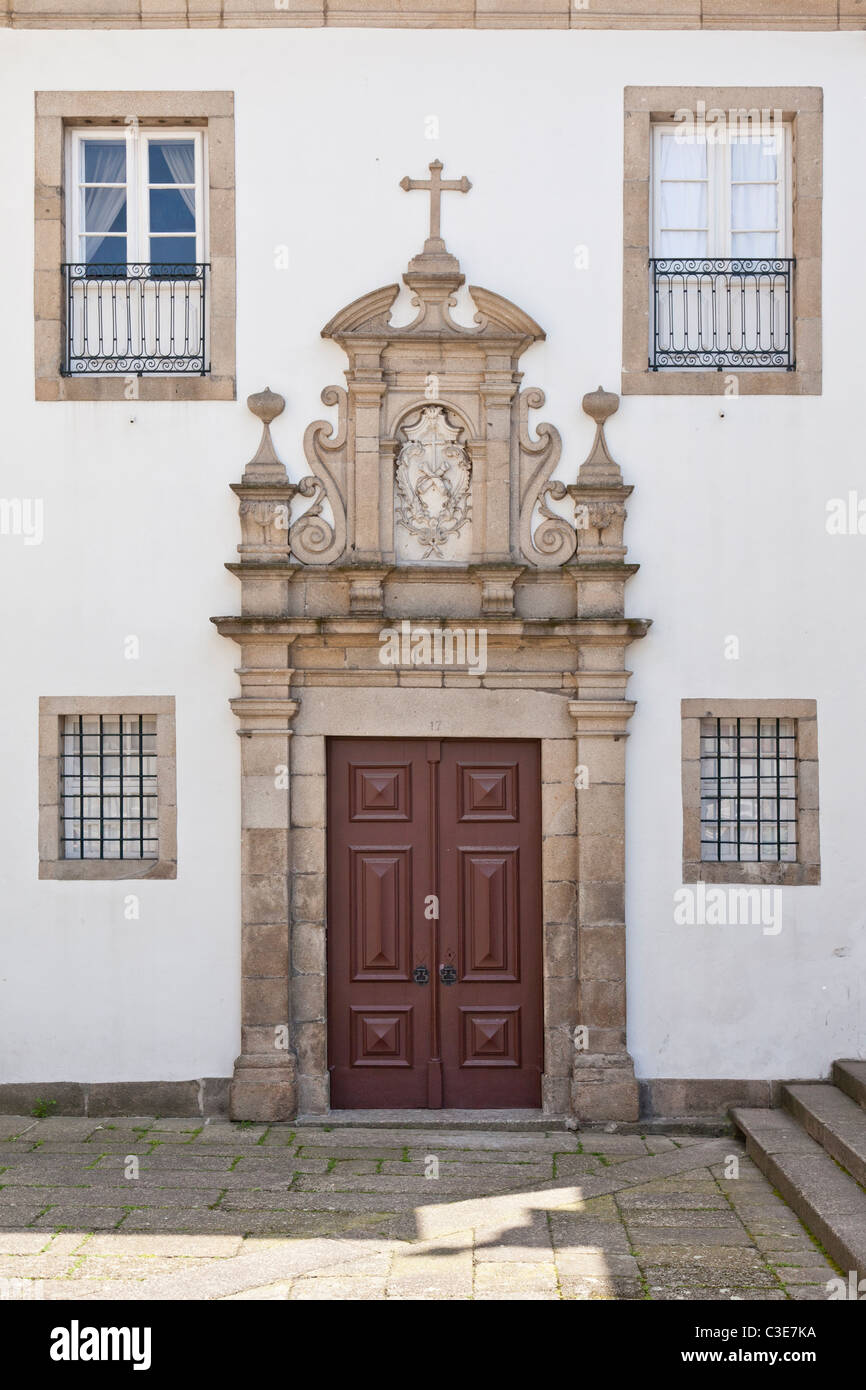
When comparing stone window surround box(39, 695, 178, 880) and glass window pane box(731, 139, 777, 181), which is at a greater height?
glass window pane box(731, 139, 777, 181)

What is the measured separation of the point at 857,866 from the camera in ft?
27.7

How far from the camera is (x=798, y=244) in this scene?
27.9 feet

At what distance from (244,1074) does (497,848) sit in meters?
1.93

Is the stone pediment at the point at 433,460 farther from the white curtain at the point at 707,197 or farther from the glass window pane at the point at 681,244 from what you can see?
the white curtain at the point at 707,197

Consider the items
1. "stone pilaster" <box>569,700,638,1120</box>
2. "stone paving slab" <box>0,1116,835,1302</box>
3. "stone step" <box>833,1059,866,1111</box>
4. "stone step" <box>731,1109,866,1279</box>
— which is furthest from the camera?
"stone pilaster" <box>569,700,638,1120</box>

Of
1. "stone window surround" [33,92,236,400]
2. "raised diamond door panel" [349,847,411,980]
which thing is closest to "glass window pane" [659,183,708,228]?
"stone window surround" [33,92,236,400]

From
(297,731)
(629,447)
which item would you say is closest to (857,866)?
(629,447)

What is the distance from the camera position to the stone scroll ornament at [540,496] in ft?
27.9

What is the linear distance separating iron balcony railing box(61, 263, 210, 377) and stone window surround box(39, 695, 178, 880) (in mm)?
1931

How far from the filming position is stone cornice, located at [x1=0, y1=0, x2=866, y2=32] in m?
8.46

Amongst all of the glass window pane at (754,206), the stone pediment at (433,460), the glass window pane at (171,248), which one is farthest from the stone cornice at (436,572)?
the glass window pane at (754,206)

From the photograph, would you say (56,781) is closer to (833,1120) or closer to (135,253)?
(135,253)

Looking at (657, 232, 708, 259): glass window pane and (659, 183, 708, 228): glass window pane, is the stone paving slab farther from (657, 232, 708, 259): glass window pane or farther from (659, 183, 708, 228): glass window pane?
(659, 183, 708, 228): glass window pane

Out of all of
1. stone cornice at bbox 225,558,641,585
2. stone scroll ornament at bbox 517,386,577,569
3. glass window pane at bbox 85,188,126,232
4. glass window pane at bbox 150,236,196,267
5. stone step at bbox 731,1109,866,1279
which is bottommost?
stone step at bbox 731,1109,866,1279
